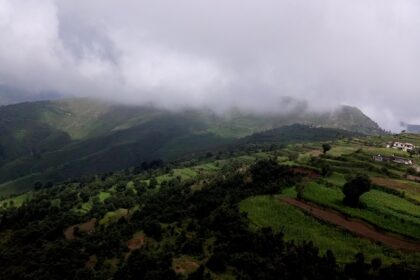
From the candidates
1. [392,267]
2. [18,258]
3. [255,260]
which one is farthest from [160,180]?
[392,267]

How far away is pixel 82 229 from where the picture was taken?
132125 millimetres

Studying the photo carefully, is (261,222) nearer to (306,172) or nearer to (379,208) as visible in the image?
(379,208)

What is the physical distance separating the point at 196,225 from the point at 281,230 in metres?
20.0

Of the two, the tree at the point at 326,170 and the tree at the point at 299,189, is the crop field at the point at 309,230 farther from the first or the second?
the tree at the point at 326,170

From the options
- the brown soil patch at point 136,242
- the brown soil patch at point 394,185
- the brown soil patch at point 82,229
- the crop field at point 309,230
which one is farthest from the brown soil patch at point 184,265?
the brown soil patch at point 394,185

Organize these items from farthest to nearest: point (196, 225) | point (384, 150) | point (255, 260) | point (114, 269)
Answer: point (384, 150)
point (196, 225)
point (114, 269)
point (255, 260)

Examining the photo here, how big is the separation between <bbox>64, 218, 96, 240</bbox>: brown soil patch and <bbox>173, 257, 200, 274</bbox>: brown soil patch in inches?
1649

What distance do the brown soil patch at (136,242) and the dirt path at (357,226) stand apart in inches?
1251

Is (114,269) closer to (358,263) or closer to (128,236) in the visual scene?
(128,236)

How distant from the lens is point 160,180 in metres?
199

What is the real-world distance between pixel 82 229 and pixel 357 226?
73.0m

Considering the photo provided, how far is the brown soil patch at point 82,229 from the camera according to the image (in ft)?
420

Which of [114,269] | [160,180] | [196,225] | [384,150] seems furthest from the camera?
[160,180]

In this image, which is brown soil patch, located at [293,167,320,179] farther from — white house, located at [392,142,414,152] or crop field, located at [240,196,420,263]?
white house, located at [392,142,414,152]
